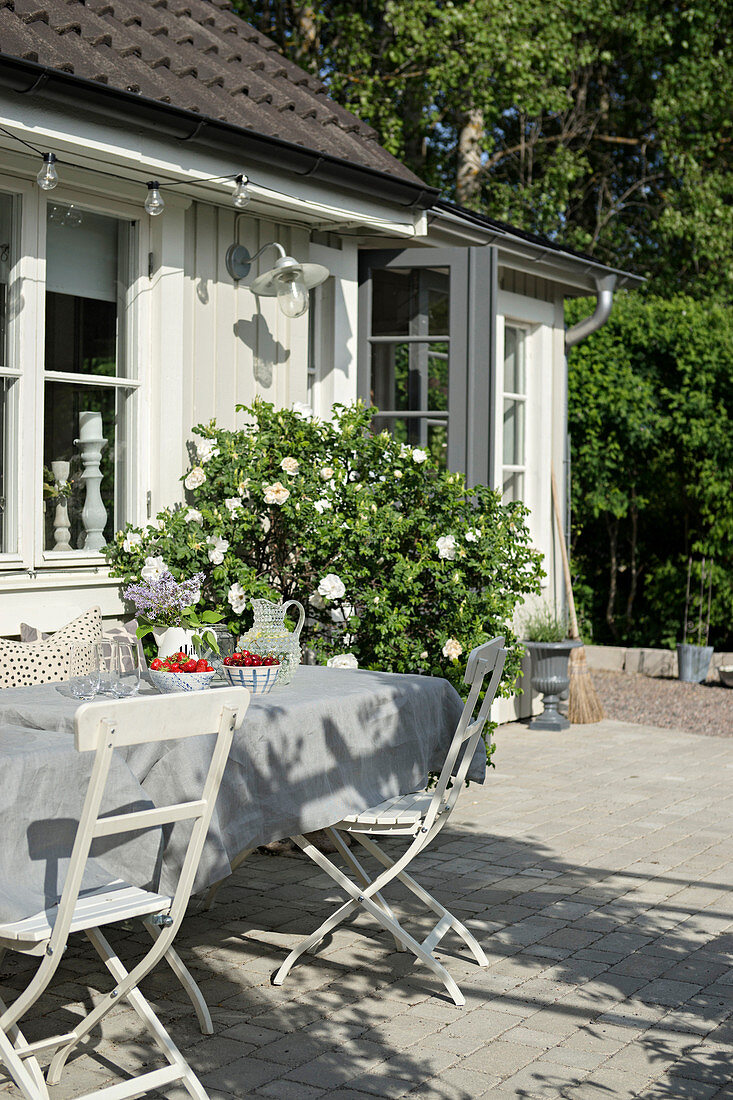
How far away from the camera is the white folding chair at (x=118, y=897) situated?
8.84 ft

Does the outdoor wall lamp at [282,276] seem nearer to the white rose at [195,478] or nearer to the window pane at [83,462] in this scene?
the window pane at [83,462]

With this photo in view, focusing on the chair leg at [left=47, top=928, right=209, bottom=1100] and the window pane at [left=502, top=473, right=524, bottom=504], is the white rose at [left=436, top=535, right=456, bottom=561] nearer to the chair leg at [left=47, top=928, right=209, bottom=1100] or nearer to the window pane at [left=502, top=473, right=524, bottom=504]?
the chair leg at [left=47, top=928, right=209, bottom=1100]

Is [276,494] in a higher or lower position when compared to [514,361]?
lower

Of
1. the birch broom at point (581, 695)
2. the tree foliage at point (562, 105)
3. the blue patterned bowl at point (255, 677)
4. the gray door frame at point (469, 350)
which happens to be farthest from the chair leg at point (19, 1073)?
the tree foliage at point (562, 105)

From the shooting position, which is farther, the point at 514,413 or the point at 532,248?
the point at 514,413

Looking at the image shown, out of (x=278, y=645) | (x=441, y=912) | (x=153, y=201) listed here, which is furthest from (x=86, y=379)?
(x=441, y=912)

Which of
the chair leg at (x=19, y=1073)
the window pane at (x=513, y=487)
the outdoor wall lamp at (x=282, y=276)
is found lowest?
the chair leg at (x=19, y=1073)

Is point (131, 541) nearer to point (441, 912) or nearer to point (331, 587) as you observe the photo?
point (331, 587)

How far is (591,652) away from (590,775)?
188 inches

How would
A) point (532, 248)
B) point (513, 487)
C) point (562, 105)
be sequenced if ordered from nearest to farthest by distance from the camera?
point (532, 248) → point (513, 487) → point (562, 105)

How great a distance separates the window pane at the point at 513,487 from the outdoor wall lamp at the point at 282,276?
3.22m

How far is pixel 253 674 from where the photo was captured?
3914mm

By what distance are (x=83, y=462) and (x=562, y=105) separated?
422 inches

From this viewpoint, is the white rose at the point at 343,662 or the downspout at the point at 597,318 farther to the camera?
the downspout at the point at 597,318
